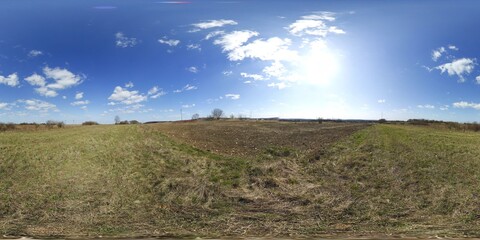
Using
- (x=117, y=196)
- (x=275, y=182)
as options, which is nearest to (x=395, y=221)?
(x=275, y=182)

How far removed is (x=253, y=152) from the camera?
82.6 ft

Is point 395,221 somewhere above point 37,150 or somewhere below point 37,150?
below

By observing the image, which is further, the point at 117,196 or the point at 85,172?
the point at 85,172

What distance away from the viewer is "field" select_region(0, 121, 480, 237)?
9375 mm

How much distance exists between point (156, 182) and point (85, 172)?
341 centimetres

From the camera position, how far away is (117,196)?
41.1 feet

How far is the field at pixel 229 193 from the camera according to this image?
30.8 ft

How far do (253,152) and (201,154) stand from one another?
3.92m

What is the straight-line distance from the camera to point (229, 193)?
13.9 metres

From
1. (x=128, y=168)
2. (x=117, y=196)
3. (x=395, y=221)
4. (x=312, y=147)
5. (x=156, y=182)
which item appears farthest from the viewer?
(x=312, y=147)

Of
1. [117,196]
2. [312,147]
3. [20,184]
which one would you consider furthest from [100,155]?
[312,147]

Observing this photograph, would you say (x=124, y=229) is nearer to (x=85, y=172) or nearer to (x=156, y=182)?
(x=156, y=182)

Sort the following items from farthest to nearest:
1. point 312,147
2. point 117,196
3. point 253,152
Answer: point 312,147, point 253,152, point 117,196

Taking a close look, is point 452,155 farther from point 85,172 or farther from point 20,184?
point 20,184
